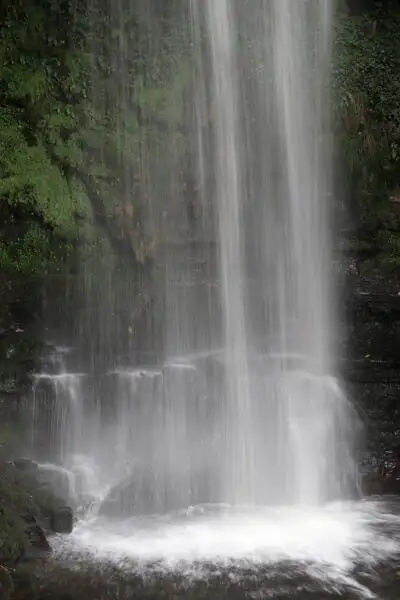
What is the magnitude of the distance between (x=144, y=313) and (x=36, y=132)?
10.8ft

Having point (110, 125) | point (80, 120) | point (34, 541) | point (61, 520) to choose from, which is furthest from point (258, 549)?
point (80, 120)

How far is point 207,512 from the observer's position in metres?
8.87

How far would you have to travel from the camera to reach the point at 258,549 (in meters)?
7.53

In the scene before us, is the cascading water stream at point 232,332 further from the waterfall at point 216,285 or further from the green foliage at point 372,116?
the green foliage at point 372,116

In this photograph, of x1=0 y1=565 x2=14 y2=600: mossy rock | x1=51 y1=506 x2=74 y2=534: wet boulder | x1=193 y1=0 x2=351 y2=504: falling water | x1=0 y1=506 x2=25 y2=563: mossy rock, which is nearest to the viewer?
x1=0 y1=565 x2=14 y2=600: mossy rock

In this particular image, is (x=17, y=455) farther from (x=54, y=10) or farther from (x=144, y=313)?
(x=54, y=10)

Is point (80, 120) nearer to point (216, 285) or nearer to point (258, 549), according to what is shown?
point (216, 285)

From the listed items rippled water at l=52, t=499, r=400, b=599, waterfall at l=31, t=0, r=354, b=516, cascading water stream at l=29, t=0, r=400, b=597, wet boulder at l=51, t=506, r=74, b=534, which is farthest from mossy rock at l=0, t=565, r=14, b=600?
waterfall at l=31, t=0, r=354, b=516

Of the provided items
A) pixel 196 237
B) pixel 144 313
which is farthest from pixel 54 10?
pixel 144 313

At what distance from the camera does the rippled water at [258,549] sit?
6.72m

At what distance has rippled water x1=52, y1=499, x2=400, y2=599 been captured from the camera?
672cm

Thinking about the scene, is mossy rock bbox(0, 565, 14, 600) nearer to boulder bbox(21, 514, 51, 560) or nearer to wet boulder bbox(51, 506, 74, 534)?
boulder bbox(21, 514, 51, 560)

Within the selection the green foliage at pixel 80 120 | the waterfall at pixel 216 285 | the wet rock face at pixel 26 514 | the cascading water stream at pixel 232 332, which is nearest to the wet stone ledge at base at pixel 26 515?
the wet rock face at pixel 26 514

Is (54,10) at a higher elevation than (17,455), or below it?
higher
